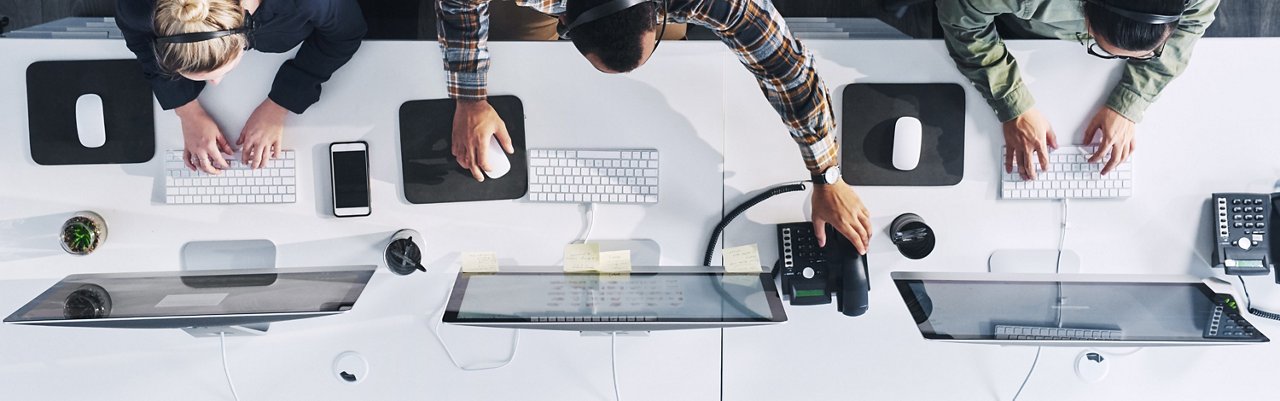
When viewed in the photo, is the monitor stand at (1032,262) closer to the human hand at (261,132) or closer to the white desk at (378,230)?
the white desk at (378,230)

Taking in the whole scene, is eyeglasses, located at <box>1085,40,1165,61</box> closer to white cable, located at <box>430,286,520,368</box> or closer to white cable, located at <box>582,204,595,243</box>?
white cable, located at <box>582,204,595,243</box>

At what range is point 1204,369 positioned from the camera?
1696 mm

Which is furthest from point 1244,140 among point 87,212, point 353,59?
point 87,212

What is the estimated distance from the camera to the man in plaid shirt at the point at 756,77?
1.35 metres

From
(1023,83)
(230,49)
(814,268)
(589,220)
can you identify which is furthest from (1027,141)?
(230,49)

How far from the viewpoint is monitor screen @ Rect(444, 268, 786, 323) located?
1.31 m

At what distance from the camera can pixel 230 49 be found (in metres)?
1.30

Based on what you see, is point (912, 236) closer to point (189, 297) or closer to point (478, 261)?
point (478, 261)

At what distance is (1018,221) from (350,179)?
4.63 ft

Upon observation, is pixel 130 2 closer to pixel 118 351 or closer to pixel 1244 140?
pixel 118 351

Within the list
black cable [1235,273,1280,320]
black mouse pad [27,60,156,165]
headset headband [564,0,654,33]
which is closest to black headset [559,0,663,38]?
headset headband [564,0,654,33]

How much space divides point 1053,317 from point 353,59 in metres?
1.44

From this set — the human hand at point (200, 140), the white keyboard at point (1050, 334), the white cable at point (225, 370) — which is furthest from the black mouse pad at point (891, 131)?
the white cable at point (225, 370)

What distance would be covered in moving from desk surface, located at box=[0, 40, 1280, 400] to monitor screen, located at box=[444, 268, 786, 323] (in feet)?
0.64
